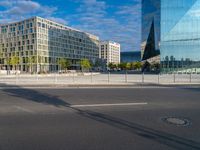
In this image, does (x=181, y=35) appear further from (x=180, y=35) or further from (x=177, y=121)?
(x=177, y=121)

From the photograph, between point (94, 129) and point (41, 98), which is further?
point (41, 98)

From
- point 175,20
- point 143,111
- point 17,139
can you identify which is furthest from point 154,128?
point 175,20

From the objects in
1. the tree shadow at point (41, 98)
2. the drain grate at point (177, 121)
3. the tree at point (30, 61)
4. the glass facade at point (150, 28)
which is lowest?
the drain grate at point (177, 121)

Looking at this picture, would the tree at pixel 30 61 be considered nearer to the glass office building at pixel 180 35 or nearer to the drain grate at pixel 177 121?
the glass office building at pixel 180 35

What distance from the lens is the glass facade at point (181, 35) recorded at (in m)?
60.1

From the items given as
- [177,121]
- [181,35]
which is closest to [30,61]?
[181,35]

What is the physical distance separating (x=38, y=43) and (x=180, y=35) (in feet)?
243

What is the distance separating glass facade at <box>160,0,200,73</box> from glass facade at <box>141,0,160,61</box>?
5.84m

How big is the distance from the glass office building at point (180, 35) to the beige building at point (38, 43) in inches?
2591

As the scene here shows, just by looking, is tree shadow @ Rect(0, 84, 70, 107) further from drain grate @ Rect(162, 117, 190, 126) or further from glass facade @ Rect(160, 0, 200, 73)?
glass facade @ Rect(160, 0, 200, 73)

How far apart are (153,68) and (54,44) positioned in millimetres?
60111

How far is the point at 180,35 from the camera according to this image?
201 ft

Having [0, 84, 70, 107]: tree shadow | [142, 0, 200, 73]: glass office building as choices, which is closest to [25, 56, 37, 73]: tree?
[142, 0, 200, 73]: glass office building

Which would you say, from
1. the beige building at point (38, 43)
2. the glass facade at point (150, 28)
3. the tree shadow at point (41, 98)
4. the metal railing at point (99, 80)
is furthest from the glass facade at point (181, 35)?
the beige building at point (38, 43)
